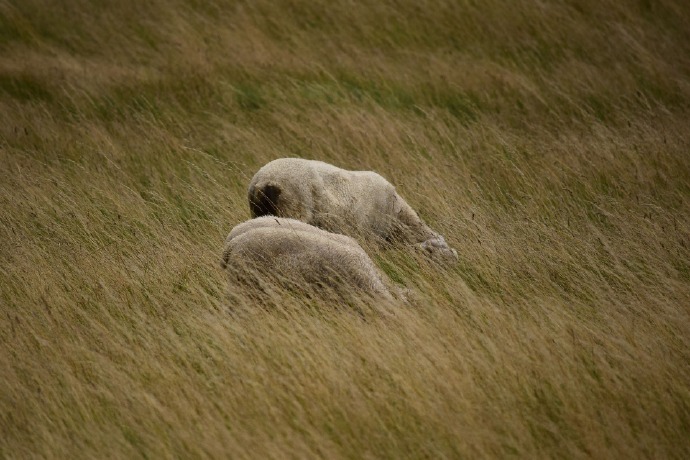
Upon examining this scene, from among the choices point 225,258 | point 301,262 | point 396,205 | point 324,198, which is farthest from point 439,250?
point 225,258

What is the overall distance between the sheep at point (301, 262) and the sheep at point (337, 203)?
1091 millimetres

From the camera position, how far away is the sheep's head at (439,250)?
5648 mm

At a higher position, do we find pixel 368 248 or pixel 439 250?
pixel 439 250

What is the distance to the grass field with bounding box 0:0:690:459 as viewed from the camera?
3.93m

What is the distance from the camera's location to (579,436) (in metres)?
3.82

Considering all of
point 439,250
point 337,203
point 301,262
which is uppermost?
point 301,262

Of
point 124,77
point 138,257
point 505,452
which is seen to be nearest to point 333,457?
point 505,452

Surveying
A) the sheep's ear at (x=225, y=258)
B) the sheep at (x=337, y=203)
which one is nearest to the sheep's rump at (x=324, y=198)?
the sheep at (x=337, y=203)

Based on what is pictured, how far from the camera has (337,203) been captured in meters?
6.09

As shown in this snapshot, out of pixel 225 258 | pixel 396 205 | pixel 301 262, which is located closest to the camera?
pixel 301 262

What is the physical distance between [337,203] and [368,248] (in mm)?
446

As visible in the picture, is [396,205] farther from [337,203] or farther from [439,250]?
[439,250]

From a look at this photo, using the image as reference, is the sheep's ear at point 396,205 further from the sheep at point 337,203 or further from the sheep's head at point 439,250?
the sheep's head at point 439,250

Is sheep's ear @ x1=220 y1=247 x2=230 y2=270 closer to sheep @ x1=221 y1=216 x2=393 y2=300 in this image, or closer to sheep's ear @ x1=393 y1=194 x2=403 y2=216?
sheep @ x1=221 y1=216 x2=393 y2=300
